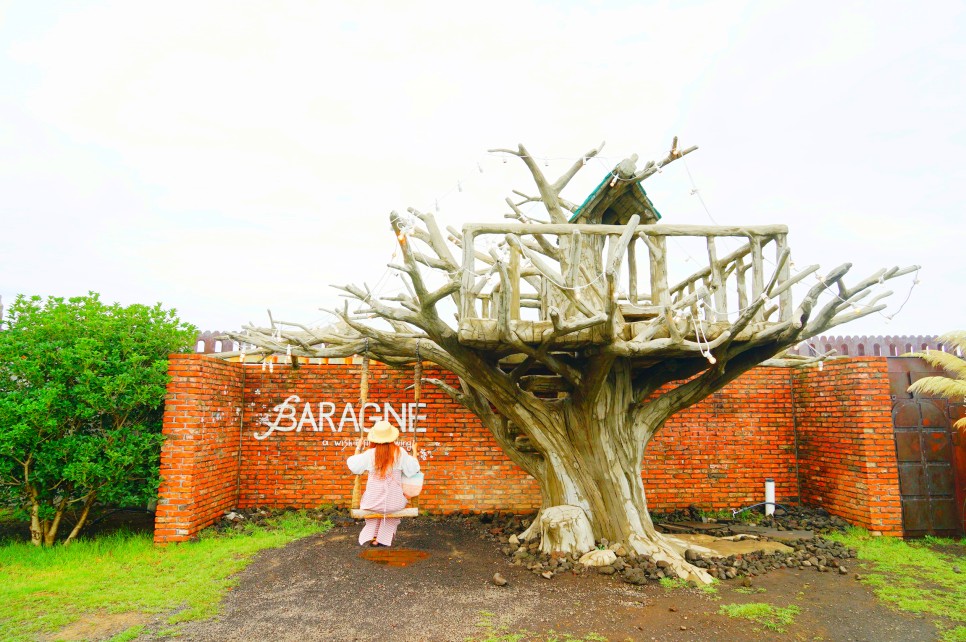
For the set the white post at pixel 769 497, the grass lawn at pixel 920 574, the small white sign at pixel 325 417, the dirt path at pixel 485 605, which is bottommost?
the grass lawn at pixel 920 574

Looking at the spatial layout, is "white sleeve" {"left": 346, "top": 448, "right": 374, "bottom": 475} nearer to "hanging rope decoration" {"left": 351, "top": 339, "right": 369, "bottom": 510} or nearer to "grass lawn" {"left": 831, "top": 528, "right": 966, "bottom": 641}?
"hanging rope decoration" {"left": 351, "top": 339, "right": 369, "bottom": 510}

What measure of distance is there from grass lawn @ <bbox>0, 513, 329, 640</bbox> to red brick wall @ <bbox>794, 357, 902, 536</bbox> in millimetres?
7899

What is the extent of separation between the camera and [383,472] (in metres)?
6.27

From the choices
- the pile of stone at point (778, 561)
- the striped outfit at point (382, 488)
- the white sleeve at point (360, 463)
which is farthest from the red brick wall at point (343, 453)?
the pile of stone at point (778, 561)

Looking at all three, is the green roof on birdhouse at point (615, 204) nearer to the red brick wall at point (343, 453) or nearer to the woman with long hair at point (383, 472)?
the red brick wall at point (343, 453)

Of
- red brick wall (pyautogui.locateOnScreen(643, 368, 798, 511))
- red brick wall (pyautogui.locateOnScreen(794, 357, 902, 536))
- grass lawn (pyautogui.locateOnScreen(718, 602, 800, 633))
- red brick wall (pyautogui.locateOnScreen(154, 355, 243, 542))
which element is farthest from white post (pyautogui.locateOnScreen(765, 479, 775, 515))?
red brick wall (pyautogui.locateOnScreen(154, 355, 243, 542))

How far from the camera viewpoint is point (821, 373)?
9.14 metres

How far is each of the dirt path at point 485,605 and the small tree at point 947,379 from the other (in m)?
3.65

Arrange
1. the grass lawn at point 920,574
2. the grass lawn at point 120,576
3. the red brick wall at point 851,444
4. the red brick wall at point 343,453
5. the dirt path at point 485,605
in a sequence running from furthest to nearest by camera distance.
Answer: the red brick wall at point 343,453, the red brick wall at point 851,444, the grass lawn at point 920,574, the grass lawn at point 120,576, the dirt path at point 485,605

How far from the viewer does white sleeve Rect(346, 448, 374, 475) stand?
614cm

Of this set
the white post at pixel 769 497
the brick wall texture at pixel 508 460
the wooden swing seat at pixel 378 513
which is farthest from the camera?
the white post at pixel 769 497

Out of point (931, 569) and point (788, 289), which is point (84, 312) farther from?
point (931, 569)

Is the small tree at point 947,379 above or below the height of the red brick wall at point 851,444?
above

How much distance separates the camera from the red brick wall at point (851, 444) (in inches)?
319
